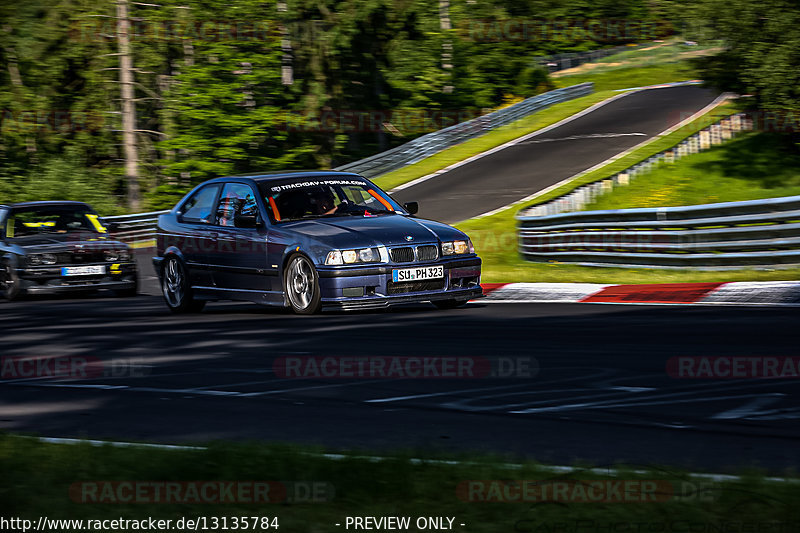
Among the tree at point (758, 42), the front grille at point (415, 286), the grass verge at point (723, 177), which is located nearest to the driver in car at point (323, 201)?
the front grille at point (415, 286)

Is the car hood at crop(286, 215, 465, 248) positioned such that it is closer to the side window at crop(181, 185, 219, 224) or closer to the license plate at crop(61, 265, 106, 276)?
the side window at crop(181, 185, 219, 224)

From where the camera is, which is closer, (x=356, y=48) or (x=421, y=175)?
(x=421, y=175)

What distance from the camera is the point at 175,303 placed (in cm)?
1366

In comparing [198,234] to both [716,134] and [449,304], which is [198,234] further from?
[716,134]

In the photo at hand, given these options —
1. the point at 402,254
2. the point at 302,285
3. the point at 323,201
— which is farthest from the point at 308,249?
the point at 323,201

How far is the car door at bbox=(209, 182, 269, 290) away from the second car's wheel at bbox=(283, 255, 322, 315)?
0.37m

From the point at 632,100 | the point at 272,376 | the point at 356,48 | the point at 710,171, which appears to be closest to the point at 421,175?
the point at 710,171

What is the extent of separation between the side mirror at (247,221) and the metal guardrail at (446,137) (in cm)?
2417

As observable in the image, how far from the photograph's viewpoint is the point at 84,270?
650 inches

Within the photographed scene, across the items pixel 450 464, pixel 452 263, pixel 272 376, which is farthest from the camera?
pixel 452 263

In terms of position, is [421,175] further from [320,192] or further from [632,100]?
[320,192]

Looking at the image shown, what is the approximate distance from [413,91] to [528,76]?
8.09 meters

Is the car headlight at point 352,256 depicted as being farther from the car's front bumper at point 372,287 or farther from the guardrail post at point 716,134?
the guardrail post at point 716,134

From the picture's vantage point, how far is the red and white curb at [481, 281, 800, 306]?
11453mm
